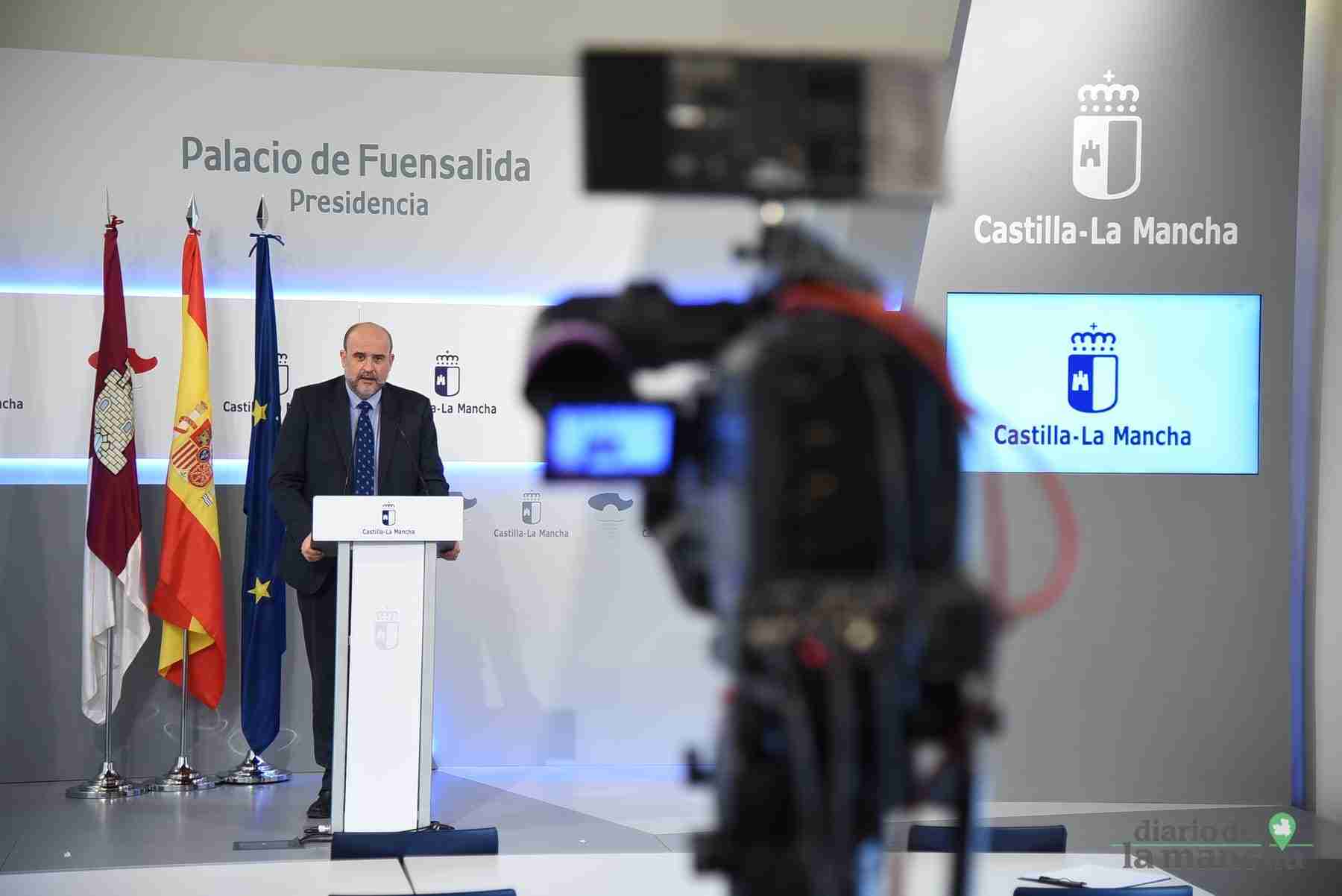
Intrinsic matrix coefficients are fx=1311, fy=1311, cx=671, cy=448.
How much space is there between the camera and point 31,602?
5.71 meters

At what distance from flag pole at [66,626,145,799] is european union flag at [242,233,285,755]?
20.1 inches

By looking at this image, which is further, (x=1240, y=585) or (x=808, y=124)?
(x=1240, y=585)

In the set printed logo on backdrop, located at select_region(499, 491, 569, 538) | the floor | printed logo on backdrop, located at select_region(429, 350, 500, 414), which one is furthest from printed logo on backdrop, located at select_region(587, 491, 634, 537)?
the floor

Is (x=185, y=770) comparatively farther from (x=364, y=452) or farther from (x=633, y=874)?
(x=633, y=874)

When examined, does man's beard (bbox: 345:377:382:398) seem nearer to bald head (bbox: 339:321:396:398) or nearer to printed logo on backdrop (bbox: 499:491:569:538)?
bald head (bbox: 339:321:396:398)

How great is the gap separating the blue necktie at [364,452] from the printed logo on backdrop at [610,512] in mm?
1464

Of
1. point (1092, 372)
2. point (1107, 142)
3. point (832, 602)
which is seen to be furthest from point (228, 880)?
point (1107, 142)

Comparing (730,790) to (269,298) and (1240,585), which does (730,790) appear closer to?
(269,298)

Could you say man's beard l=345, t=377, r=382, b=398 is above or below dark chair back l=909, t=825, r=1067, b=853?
above

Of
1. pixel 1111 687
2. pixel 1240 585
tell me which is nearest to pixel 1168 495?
pixel 1240 585

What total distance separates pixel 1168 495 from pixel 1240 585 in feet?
1.70

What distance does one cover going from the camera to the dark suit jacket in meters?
4.86

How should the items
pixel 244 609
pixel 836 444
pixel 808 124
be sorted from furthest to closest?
pixel 244 609, pixel 808 124, pixel 836 444

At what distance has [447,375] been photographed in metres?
5.98
